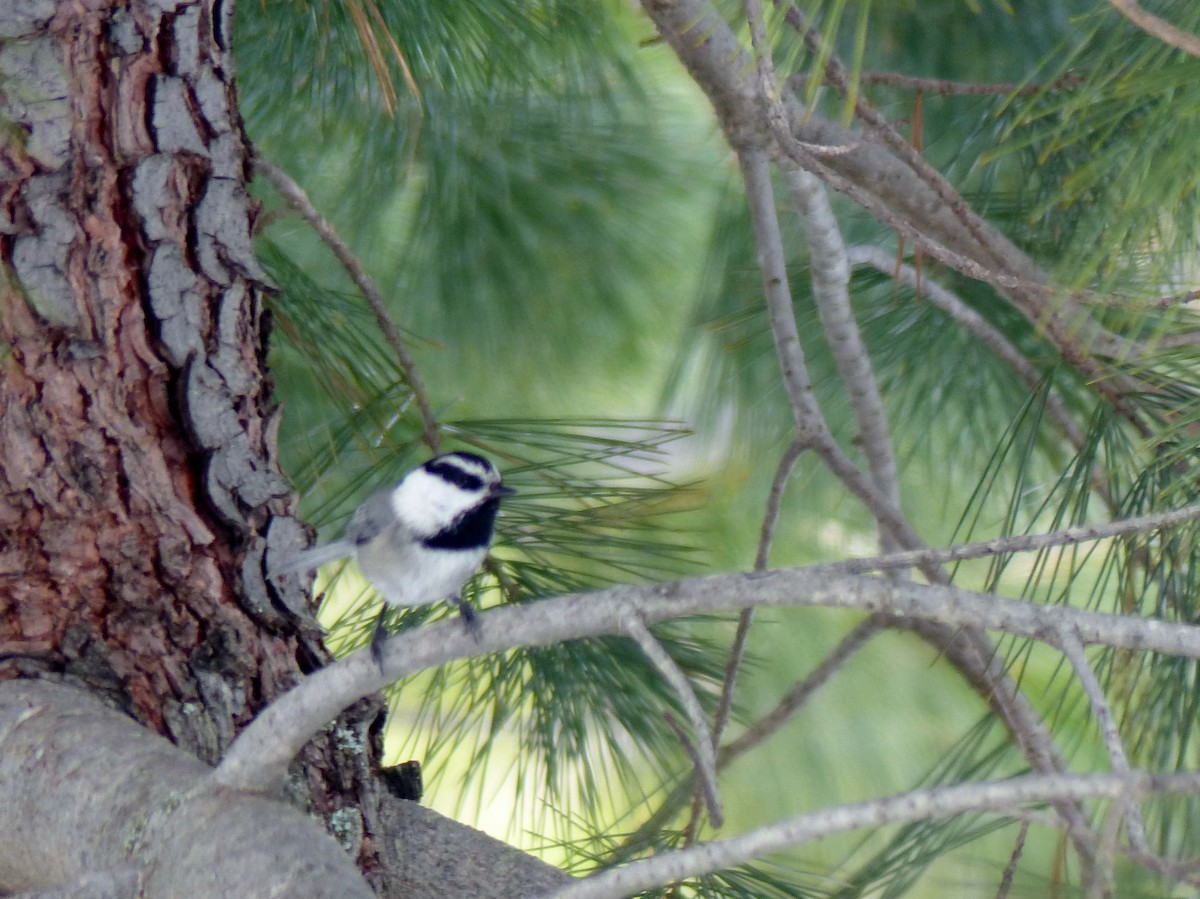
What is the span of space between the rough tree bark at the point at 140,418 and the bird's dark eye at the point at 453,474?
0.14 metres

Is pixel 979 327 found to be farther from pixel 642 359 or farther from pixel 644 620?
pixel 642 359

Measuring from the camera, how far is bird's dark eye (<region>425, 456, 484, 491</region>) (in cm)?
97

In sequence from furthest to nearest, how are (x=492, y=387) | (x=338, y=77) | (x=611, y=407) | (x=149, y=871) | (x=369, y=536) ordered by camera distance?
(x=611, y=407) → (x=492, y=387) → (x=338, y=77) → (x=369, y=536) → (x=149, y=871)

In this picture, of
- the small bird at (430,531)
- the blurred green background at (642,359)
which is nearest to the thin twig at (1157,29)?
the blurred green background at (642,359)

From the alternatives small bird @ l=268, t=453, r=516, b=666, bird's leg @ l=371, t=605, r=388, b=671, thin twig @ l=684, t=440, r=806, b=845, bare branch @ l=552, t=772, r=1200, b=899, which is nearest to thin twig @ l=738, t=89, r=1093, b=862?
thin twig @ l=684, t=440, r=806, b=845

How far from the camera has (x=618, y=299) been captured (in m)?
1.87

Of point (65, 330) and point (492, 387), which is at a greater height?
point (65, 330)

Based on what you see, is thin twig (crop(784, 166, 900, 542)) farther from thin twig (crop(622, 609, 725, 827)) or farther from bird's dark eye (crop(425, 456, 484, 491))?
thin twig (crop(622, 609, 725, 827))

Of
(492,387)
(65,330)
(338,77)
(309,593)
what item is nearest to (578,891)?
(309,593)

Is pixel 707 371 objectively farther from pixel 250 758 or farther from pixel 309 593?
pixel 250 758

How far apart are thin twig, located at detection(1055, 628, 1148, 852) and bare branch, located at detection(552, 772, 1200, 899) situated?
12 millimetres

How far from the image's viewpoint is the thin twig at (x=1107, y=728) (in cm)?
45

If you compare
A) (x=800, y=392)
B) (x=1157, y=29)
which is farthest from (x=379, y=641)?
(x=1157, y=29)

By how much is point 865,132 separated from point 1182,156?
10.3 inches
